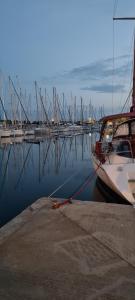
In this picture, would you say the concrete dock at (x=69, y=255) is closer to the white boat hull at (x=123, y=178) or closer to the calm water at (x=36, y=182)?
the white boat hull at (x=123, y=178)

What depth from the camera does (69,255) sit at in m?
4.24

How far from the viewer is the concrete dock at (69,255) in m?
3.36

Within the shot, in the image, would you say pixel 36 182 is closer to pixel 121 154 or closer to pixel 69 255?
Result: pixel 121 154

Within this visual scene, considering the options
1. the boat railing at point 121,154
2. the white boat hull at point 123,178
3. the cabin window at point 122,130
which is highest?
the cabin window at point 122,130

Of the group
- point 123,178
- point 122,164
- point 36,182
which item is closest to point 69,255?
point 123,178

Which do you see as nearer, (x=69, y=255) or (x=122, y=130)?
(x=69, y=255)

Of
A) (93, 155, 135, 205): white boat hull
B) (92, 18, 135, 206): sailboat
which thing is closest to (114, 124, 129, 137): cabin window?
(92, 18, 135, 206): sailboat

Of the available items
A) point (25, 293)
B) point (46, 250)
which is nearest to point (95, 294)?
point (25, 293)

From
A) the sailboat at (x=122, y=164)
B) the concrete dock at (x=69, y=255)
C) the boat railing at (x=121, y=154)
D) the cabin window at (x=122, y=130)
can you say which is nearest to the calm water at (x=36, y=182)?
the boat railing at (x=121, y=154)

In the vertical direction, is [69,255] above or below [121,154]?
below

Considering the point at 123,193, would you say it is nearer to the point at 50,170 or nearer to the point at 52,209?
the point at 52,209

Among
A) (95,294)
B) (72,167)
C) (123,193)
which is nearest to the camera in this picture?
(95,294)

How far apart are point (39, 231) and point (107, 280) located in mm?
2021

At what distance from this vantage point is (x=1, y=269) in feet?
12.7
